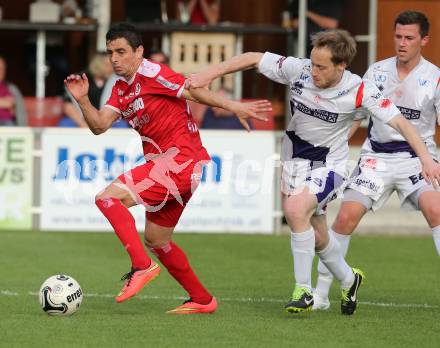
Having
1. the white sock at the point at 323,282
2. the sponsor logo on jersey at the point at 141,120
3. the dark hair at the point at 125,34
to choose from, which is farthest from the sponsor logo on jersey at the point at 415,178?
the dark hair at the point at 125,34

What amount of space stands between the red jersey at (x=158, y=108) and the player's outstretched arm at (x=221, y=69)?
0.92 feet

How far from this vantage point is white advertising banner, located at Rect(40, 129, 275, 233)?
14.7 metres

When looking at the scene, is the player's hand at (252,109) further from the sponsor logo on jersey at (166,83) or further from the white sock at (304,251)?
the white sock at (304,251)

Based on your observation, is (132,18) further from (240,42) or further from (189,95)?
(189,95)

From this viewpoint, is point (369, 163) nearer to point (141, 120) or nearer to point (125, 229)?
point (141, 120)

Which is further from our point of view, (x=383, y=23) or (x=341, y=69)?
(x=383, y=23)

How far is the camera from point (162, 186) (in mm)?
8703

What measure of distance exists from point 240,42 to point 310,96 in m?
8.85

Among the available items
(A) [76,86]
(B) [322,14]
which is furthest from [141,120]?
(B) [322,14]

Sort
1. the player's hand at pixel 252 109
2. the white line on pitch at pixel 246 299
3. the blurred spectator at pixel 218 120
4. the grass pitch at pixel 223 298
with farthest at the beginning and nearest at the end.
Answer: the blurred spectator at pixel 218 120 < the white line on pitch at pixel 246 299 < the player's hand at pixel 252 109 < the grass pitch at pixel 223 298

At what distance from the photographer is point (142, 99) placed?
8.85m

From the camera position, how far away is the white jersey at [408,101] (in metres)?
9.34

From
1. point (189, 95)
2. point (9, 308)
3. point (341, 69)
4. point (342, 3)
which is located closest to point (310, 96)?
point (341, 69)

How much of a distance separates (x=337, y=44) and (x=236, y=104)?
2.69 ft
